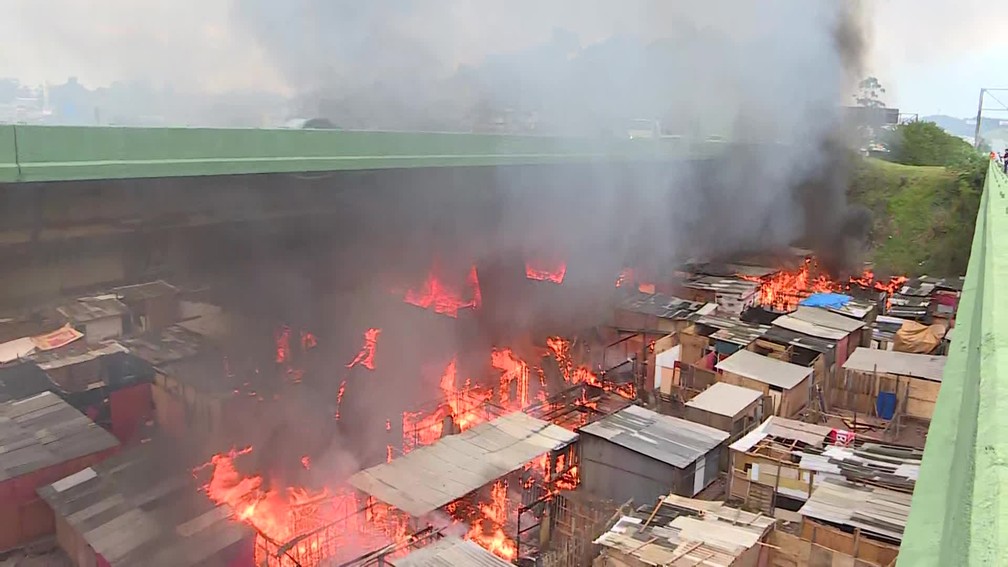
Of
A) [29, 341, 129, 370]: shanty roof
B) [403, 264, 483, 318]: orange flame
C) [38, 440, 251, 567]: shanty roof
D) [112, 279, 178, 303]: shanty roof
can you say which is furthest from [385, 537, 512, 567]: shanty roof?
[403, 264, 483, 318]: orange flame

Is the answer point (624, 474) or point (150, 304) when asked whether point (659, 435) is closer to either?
point (624, 474)

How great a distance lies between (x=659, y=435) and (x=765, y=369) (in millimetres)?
2265

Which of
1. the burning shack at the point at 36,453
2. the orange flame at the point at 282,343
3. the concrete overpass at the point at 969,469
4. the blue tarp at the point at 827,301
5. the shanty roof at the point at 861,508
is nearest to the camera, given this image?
the concrete overpass at the point at 969,469

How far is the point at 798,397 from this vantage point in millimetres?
7711

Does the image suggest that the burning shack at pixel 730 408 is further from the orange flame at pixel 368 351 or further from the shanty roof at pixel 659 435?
the orange flame at pixel 368 351

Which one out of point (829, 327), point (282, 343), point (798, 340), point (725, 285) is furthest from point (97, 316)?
point (725, 285)

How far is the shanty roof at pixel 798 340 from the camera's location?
338 inches

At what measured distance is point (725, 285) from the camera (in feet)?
36.7

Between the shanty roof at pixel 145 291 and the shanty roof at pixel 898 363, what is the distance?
24.0 feet

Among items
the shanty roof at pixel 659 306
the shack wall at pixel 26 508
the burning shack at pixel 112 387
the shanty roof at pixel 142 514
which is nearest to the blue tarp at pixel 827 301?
the shanty roof at pixel 659 306

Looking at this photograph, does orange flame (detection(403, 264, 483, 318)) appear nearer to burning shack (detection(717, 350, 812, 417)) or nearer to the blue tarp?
burning shack (detection(717, 350, 812, 417))

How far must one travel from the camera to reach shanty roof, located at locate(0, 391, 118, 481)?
5.05 m

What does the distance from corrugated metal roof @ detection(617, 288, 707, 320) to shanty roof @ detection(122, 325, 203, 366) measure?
573 cm

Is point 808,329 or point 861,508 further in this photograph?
point 808,329
